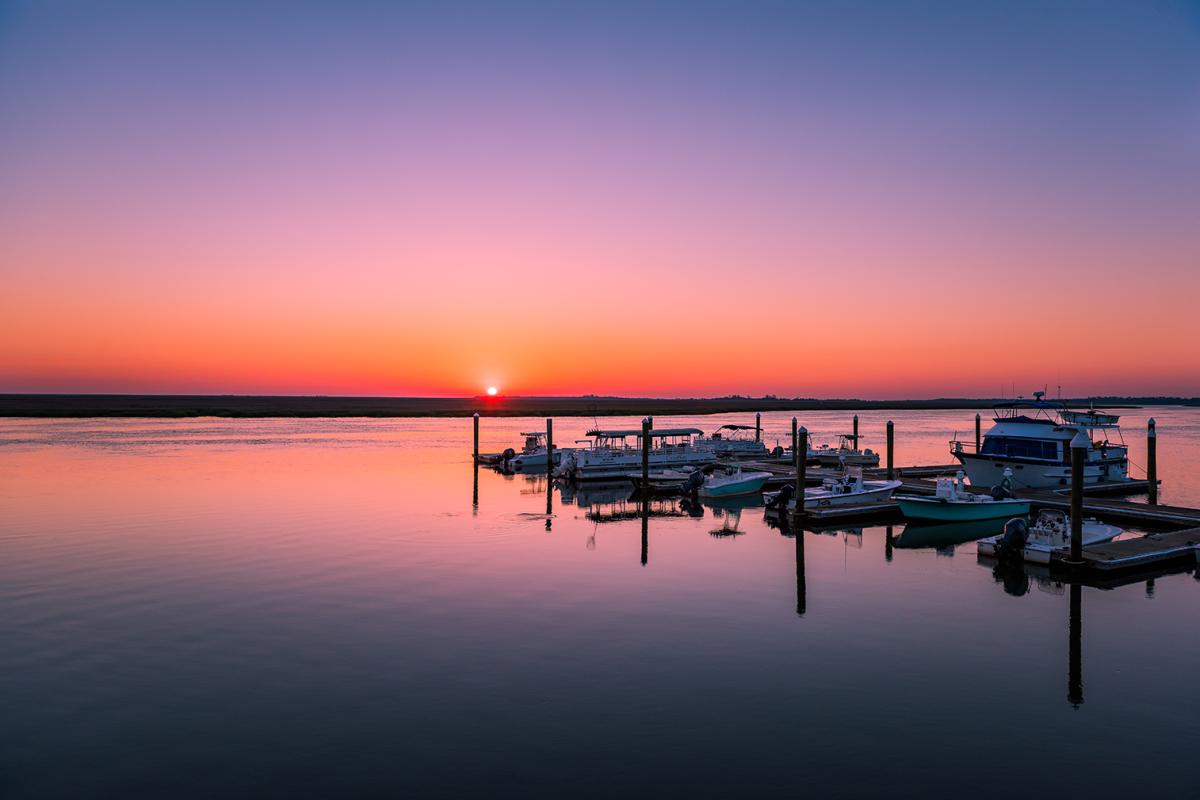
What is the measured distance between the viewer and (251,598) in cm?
2156

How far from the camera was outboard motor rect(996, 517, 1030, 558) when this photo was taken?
26562mm

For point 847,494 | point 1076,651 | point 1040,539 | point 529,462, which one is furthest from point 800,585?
point 529,462

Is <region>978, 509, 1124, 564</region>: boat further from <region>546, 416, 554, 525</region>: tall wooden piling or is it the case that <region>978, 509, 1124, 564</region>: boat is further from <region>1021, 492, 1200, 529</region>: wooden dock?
<region>546, 416, 554, 525</region>: tall wooden piling

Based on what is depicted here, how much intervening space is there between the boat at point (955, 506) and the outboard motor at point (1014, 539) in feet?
25.3

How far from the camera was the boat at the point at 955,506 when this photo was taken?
34.8m

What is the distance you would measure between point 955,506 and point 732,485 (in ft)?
42.0

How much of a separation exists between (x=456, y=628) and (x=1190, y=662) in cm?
1565

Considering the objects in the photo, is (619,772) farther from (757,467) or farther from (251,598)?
(757,467)

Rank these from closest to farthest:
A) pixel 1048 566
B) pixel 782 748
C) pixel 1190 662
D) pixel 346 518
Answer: pixel 782 748 < pixel 1190 662 < pixel 1048 566 < pixel 346 518

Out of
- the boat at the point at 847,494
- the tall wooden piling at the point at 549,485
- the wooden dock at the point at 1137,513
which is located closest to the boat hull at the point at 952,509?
the boat at the point at 847,494

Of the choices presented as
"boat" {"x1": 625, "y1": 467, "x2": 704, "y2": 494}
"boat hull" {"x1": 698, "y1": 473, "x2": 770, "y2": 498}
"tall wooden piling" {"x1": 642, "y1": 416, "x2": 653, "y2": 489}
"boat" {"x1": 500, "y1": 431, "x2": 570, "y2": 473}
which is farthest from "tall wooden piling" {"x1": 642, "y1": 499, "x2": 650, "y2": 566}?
"boat" {"x1": 500, "y1": 431, "x2": 570, "y2": 473}

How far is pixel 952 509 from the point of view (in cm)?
3491

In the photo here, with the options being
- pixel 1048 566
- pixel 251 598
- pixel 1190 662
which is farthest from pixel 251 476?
pixel 1190 662

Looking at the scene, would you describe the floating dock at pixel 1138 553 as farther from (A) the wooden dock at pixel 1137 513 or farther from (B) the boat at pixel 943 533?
(B) the boat at pixel 943 533
